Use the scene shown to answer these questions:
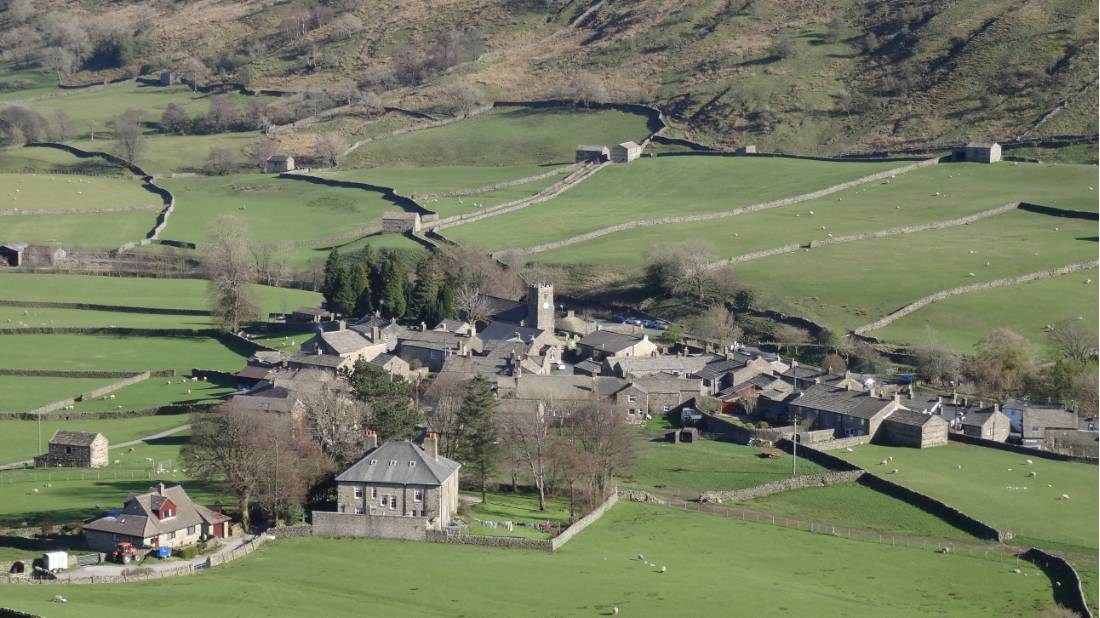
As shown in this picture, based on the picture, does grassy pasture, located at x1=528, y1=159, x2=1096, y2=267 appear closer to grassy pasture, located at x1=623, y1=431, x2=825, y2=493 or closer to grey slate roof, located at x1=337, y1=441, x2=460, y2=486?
grassy pasture, located at x1=623, y1=431, x2=825, y2=493

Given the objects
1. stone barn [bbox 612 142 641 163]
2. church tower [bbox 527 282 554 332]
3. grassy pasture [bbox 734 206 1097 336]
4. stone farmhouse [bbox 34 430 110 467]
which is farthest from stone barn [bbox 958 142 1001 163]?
stone farmhouse [bbox 34 430 110 467]

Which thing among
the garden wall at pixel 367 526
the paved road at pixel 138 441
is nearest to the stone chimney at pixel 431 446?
the garden wall at pixel 367 526

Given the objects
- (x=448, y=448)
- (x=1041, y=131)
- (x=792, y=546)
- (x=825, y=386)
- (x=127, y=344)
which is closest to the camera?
(x=792, y=546)

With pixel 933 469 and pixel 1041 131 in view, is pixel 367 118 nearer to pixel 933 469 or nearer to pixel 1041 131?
pixel 1041 131

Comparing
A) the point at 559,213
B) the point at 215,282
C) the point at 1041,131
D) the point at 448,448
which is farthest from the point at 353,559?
the point at 1041,131

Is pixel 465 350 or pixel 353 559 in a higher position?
pixel 465 350

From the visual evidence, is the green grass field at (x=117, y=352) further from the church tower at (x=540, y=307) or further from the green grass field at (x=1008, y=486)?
the green grass field at (x=1008, y=486)
